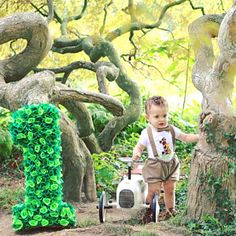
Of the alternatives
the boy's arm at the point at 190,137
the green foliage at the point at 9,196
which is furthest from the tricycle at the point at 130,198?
the green foliage at the point at 9,196

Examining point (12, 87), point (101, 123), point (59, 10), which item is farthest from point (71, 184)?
point (59, 10)

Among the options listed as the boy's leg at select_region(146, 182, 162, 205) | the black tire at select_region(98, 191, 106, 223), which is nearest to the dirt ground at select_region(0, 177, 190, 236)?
the black tire at select_region(98, 191, 106, 223)

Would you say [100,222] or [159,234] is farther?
[100,222]

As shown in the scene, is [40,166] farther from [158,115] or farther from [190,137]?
[190,137]

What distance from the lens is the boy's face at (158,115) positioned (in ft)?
16.9

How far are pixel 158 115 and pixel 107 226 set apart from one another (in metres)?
1.14

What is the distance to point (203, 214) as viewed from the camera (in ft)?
15.9

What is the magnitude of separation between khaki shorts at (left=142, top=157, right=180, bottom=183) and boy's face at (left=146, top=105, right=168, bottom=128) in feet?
1.13

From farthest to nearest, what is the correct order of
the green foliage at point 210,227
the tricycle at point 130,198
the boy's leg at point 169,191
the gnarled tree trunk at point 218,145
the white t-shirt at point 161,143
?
1. the boy's leg at point 169,191
2. the white t-shirt at point 161,143
3. the tricycle at point 130,198
4. the gnarled tree trunk at point 218,145
5. the green foliage at point 210,227

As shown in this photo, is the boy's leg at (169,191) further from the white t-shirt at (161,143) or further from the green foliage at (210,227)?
the green foliage at (210,227)

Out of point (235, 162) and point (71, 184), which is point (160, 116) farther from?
point (71, 184)

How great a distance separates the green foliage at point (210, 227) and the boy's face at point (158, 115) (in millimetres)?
952

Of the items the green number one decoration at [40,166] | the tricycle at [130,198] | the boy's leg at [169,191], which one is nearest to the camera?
the green number one decoration at [40,166]

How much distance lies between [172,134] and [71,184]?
1.40 metres
